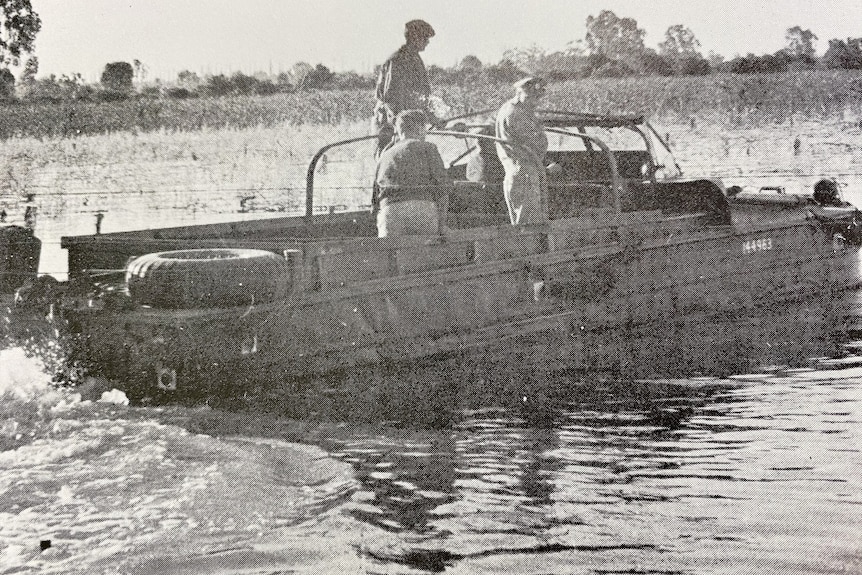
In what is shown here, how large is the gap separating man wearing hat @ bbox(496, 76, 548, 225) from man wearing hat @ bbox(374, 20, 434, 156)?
0.64 meters

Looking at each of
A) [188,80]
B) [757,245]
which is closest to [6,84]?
[188,80]

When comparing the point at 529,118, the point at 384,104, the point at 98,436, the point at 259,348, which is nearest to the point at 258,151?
the point at 384,104

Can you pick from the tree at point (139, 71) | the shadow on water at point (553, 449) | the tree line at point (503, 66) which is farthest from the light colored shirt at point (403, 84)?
the shadow on water at point (553, 449)

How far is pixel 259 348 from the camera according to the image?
4.75 meters

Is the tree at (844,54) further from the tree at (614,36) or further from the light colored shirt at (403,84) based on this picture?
the light colored shirt at (403,84)

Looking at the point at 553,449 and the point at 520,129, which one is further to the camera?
the point at 520,129

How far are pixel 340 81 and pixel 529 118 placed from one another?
1340mm

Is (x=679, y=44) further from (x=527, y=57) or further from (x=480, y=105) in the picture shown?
(x=480, y=105)

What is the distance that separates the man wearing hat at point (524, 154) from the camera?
669 cm

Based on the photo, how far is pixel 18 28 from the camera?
5.13 m

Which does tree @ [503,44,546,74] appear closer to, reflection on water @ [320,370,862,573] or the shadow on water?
the shadow on water

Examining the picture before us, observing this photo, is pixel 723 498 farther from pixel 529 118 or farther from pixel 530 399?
pixel 529 118

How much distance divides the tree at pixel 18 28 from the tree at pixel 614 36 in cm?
314

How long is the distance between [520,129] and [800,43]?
1.79 meters
